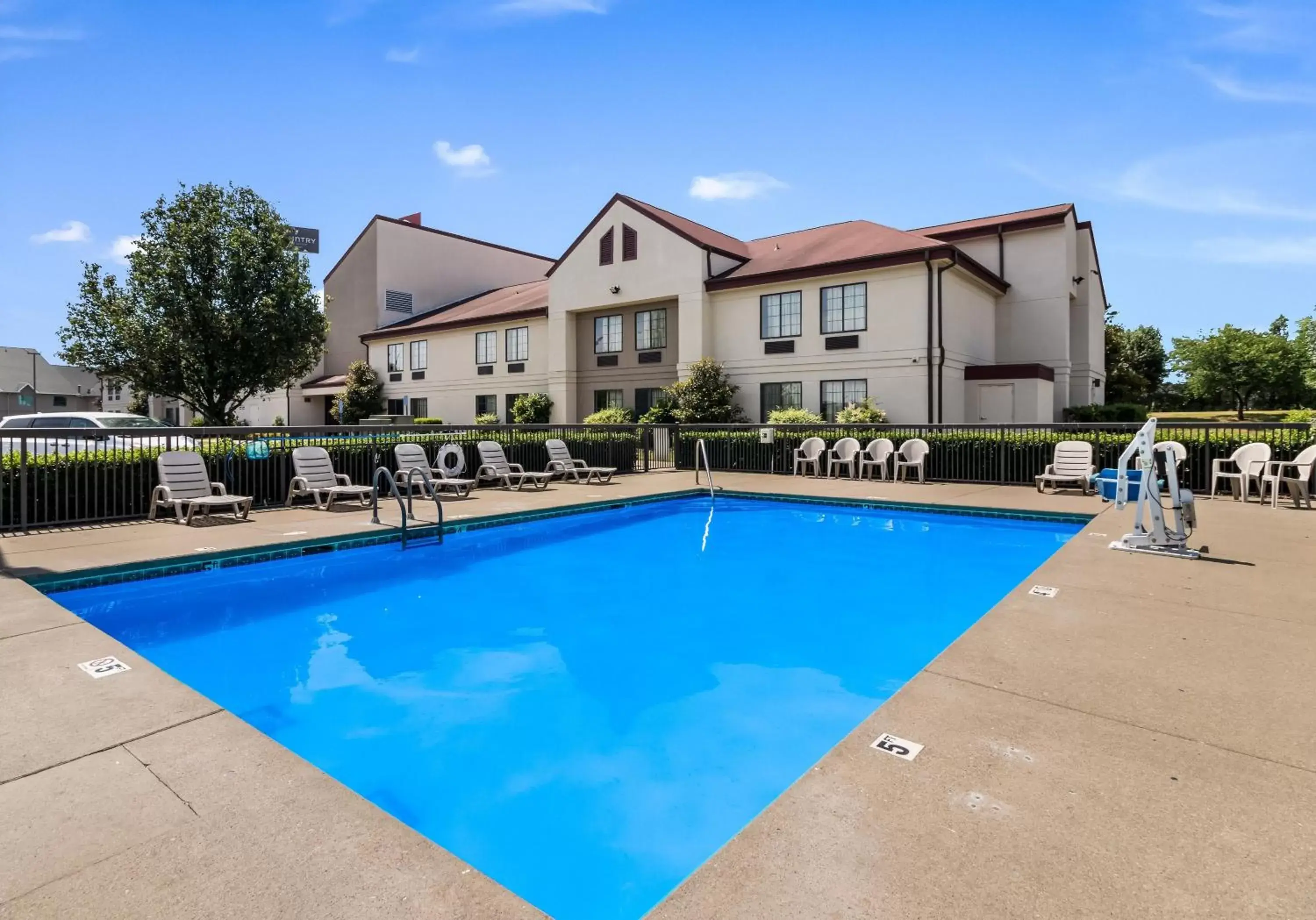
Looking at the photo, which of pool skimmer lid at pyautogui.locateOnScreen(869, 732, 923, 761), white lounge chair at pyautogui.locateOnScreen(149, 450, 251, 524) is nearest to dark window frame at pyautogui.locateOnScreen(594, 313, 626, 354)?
white lounge chair at pyautogui.locateOnScreen(149, 450, 251, 524)

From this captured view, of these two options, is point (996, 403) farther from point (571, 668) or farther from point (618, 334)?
point (571, 668)

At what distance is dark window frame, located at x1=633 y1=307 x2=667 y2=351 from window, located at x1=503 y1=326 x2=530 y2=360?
510cm

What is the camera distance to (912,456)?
1499 cm

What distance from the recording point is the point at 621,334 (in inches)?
1021

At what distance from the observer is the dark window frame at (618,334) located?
84.8 feet

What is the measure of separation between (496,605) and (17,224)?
17.2 meters

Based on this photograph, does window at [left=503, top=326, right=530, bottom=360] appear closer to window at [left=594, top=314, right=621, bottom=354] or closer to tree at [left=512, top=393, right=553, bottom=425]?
tree at [left=512, top=393, right=553, bottom=425]

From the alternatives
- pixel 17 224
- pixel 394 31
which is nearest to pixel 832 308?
pixel 394 31

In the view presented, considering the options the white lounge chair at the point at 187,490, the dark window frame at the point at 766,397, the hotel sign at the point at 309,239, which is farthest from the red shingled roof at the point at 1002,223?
the hotel sign at the point at 309,239

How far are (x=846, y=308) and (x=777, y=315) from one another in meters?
2.13

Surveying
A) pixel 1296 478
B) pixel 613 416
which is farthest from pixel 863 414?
pixel 1296 478

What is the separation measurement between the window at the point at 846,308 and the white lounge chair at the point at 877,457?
6.19 metres

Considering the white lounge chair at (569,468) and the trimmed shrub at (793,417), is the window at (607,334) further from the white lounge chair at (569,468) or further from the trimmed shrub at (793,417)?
the white lounge chair at (569,468)

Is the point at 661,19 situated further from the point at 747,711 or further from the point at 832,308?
the point at 832,308
